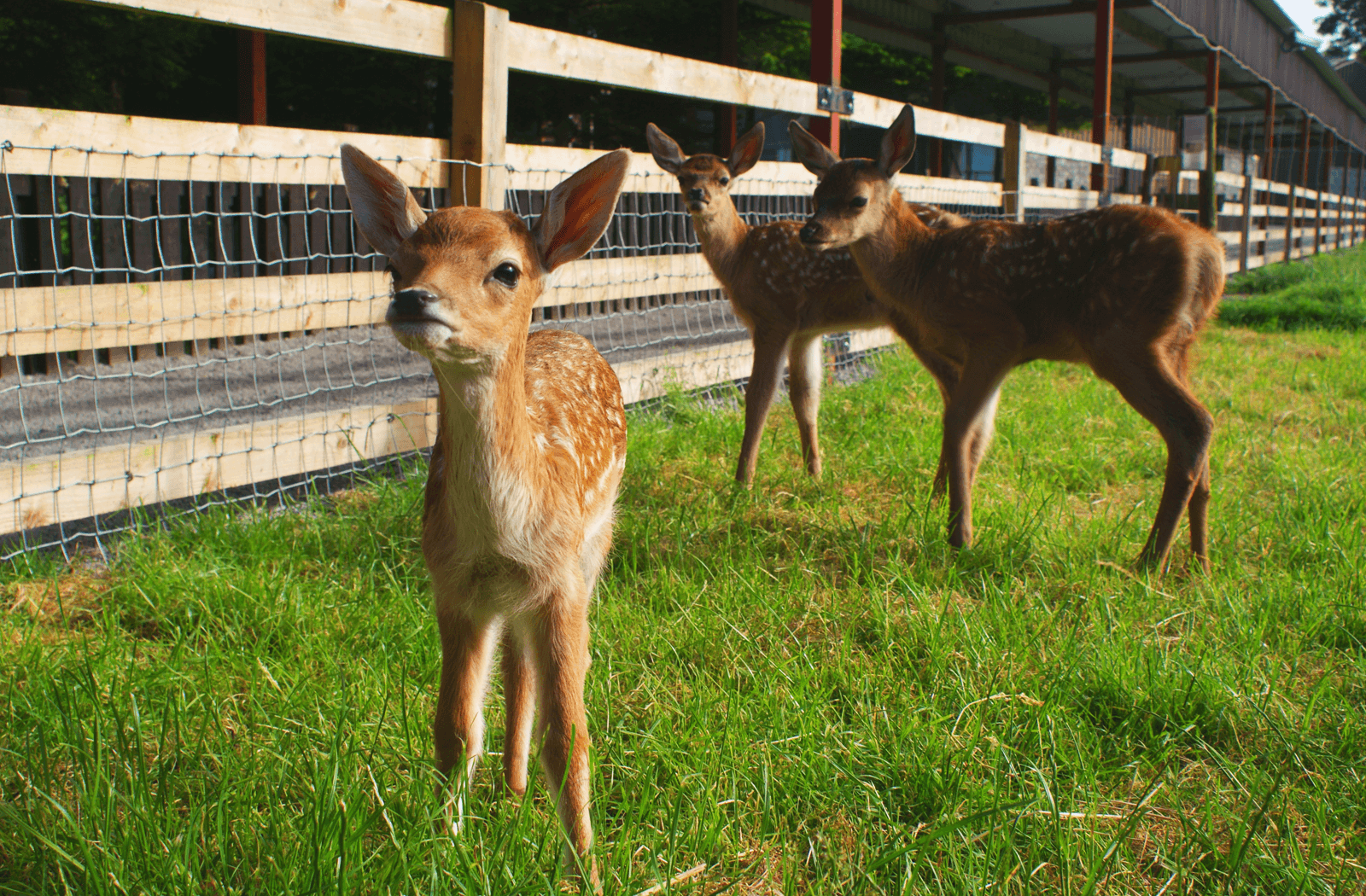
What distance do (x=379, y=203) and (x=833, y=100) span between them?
542 cm

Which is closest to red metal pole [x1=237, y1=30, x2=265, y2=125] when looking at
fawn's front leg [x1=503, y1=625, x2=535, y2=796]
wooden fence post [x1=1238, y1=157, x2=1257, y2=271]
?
fawn's front leg [x1=503, y1=625, x2=535, y2=796]

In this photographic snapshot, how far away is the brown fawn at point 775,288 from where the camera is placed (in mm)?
5008

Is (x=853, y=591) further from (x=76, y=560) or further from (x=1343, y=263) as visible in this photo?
(x=1343, y=263)

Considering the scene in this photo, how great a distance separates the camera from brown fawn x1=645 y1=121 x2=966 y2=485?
197 inches

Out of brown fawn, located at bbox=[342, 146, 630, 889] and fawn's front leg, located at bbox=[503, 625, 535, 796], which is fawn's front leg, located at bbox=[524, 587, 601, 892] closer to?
brown fawn, located at bbox=[342, 146, 630, 889]

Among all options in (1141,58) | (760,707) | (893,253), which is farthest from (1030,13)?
(760,707)

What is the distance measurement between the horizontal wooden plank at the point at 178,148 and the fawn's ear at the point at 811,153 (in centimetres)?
170

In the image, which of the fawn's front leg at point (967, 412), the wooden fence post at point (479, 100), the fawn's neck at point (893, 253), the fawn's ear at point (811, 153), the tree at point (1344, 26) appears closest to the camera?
the fawn's front leg at point (967, 412)

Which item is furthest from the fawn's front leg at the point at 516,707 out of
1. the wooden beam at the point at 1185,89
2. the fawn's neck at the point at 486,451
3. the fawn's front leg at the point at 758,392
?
the wooden beam at the point at 1185,89

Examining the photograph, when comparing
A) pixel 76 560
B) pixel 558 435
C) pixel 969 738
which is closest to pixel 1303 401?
pixel 969 738

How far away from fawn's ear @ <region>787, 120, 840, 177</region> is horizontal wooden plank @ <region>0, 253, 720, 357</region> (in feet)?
5.08

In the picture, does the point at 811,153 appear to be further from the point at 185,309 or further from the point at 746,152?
the point at 185,309

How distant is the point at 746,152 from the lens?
5453 mm

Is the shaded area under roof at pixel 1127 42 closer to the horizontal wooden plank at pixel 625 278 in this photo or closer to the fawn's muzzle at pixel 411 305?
the horizontal wooden plank at pixel 625 278
